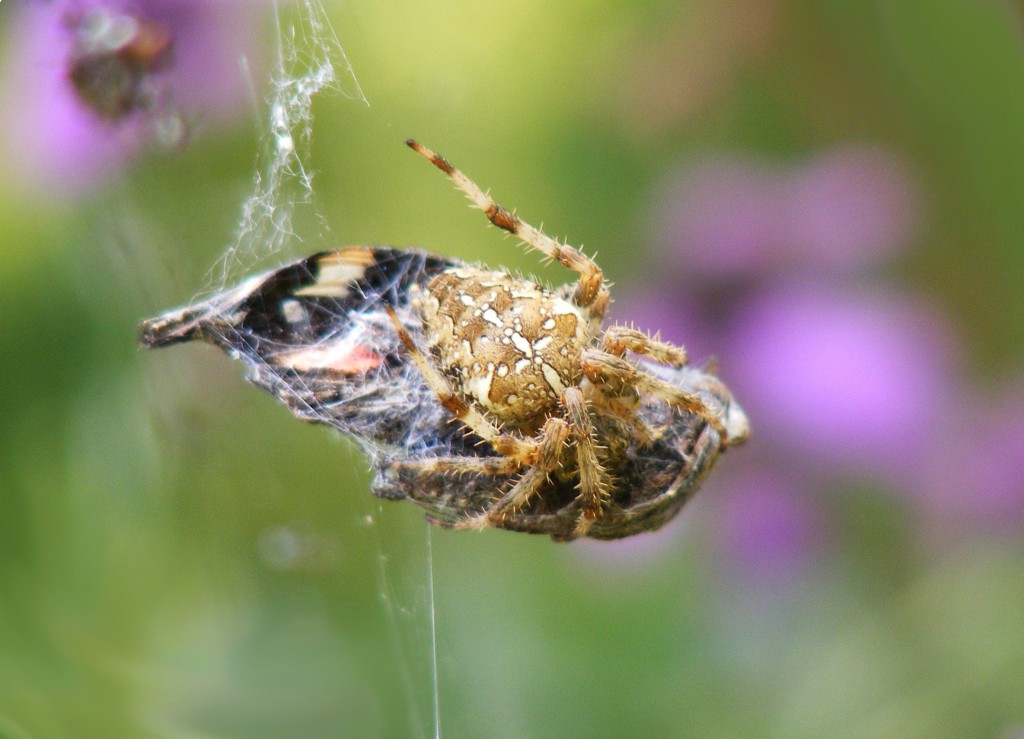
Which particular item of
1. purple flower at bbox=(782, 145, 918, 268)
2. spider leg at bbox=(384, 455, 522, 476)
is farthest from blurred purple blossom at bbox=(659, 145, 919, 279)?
spider leg at bbox=(384, 455, 522, 476)

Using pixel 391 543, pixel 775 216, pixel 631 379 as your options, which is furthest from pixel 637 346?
pixel 775 216

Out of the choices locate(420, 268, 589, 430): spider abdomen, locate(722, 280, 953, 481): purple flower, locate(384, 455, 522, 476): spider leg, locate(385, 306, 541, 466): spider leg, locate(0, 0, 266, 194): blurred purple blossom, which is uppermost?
A: locate(0, 0, 266, 194): blurred purple blossom

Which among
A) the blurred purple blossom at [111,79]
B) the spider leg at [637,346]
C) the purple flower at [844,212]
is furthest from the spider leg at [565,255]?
the purple flower at [844,212]

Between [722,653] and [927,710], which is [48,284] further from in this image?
[927,710]

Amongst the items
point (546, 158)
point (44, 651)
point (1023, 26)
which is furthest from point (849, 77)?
point (44, 651)

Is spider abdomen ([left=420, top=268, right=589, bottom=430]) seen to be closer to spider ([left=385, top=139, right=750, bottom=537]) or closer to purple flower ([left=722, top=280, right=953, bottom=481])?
spider ([left=385, top=139, right=750, bottom=537])

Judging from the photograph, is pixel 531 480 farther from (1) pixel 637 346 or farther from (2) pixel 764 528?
(2) pixel 764 528

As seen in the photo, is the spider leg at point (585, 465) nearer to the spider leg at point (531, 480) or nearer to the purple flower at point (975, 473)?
the spider leg at point (531, 480)
